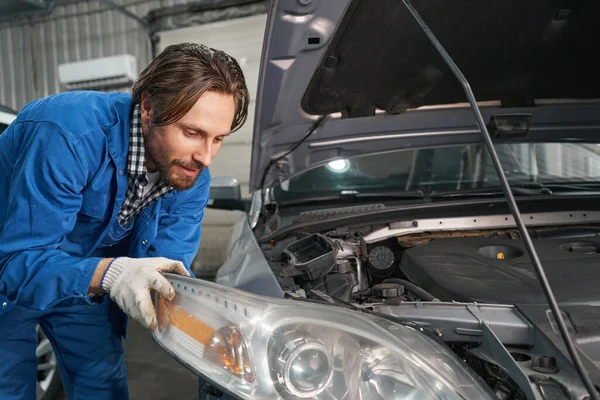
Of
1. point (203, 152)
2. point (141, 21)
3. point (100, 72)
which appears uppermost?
point (141, 21)

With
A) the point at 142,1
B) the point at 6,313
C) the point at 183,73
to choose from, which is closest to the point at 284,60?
the point at 183,73

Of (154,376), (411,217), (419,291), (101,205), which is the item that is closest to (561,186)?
(411,217)

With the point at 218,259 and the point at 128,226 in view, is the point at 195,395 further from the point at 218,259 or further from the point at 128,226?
the point at 218,259

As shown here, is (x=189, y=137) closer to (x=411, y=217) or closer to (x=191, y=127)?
(x=191, y=127)

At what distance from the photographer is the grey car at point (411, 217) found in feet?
2.62

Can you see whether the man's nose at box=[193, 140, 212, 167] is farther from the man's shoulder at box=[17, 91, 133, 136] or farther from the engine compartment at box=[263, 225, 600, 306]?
the engine compartment at box=[263, 225, 600, 306]

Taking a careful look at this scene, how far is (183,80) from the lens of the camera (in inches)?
44.6

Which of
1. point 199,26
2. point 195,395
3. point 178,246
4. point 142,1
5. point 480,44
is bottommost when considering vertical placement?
point 195,395

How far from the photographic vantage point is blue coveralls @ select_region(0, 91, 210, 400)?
104cm

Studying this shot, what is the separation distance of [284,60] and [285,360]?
906 mm

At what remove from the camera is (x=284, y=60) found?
1.37 metres

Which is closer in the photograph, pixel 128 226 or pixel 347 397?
pixel 347 397

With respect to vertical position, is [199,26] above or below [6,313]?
above

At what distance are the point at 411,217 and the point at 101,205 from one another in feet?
3.27
